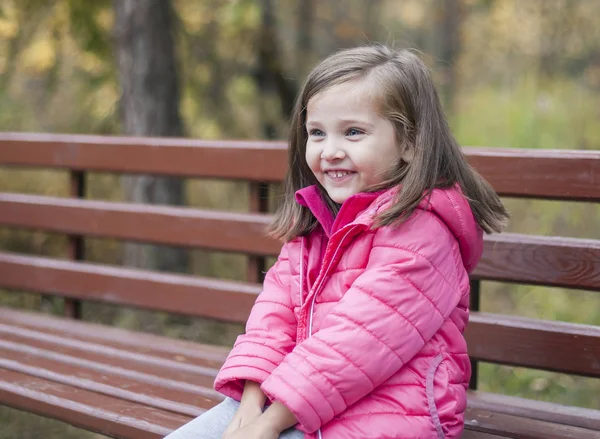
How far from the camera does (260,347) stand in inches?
88.4

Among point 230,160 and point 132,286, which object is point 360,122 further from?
point 132,286

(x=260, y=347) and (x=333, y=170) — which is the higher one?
(x=333, y=170)

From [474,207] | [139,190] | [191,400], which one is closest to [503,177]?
[474,207]

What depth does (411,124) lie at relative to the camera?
86.5 inches

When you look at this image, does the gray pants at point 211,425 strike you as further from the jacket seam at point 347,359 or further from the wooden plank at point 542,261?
the wooden plank at point 542,261

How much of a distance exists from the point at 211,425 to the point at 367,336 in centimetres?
49

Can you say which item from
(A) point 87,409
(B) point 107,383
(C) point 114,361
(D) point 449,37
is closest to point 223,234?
(C) point 114,361

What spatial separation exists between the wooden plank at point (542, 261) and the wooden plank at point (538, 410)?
39cm

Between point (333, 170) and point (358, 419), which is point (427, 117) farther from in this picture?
point (358, 419)

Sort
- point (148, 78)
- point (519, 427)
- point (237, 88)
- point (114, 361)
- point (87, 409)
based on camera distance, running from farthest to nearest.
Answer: point (237, 88)
point (148, 78)
point (114, 361)
point (87, 409)
point (519, 427)

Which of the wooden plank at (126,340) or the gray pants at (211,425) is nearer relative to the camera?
the gray pants at (211,425)

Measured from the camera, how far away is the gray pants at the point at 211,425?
2115 millimetres

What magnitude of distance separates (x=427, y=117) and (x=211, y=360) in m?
1.46

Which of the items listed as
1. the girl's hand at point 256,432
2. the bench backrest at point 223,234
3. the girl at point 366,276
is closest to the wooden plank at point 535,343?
the bench backrest at point 223,234
